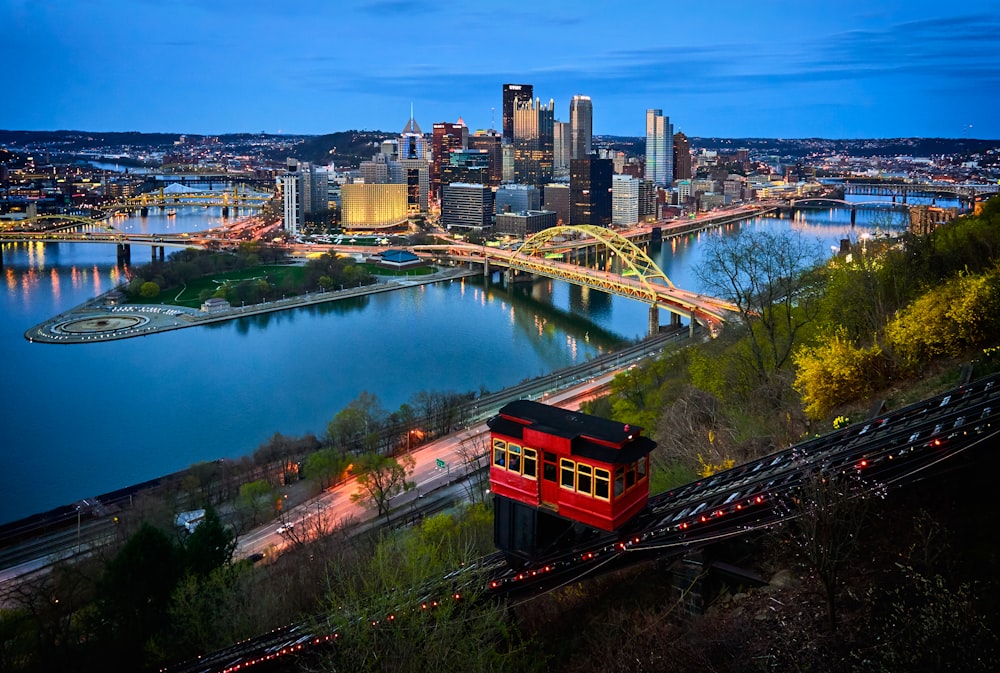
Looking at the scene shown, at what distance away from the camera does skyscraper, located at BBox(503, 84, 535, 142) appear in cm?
6888

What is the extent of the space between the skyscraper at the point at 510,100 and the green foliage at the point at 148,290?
49912 mm

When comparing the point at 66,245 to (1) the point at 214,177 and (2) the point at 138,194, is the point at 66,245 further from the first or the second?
(1) the point at 214,177

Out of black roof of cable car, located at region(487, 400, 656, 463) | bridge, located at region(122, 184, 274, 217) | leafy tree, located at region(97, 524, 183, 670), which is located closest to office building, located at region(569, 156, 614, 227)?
bridge, located at region(122, 184, 274, 217)

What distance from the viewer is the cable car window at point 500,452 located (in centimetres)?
430

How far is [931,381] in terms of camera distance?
17.3ft

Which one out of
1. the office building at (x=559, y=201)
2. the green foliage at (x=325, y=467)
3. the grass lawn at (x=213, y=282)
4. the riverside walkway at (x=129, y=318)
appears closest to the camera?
the green foliage at (x=325, y=467)

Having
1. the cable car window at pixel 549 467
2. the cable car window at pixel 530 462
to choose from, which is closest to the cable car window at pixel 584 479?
the cable car window at pixel 549 467

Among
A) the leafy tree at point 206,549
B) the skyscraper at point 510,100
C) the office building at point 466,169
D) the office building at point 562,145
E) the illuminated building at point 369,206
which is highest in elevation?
the skyscraper at point 510,100

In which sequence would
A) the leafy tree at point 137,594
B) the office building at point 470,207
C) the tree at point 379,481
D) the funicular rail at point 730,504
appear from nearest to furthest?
the funicular rail at point 730,504
the leafy tree at point 137,594
the tree at point 379,481
the office building at point 470,207

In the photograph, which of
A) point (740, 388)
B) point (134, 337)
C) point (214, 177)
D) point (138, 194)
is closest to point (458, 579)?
point (740, 388)

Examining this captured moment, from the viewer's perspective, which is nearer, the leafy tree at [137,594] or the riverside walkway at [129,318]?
the leafy tree at [137,594]

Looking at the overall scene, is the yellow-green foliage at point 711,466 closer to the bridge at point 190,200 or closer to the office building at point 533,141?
the bridge at point 190,200

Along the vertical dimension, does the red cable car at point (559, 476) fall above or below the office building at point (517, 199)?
below

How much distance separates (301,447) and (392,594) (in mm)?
6820
